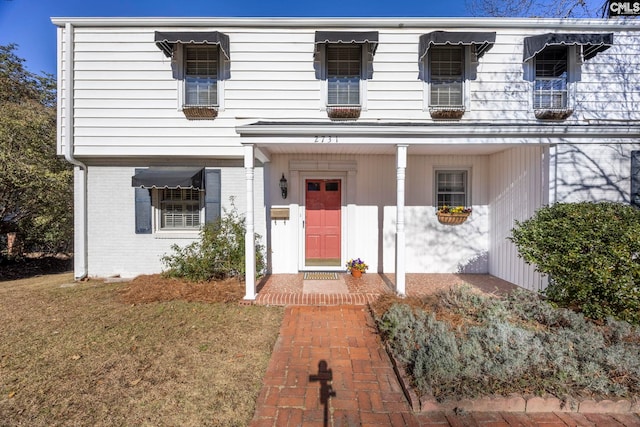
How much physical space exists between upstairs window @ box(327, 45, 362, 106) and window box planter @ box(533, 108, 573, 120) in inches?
147

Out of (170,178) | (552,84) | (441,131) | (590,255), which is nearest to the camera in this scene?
(590,255)

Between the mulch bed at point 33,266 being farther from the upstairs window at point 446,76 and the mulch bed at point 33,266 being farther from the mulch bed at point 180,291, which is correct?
the upstairs window at point 446,76

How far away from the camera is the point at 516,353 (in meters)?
2.77

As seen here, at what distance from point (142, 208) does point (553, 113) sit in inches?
348

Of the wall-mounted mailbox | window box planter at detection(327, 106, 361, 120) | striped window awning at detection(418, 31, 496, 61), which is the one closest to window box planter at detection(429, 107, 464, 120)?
striped window awning at detection(418, 31, 496, 61)

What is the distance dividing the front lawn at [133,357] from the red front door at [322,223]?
1998mm

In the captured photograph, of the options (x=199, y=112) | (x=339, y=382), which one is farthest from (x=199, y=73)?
(x=339, y=382)

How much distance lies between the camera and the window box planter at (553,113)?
609 centimetres

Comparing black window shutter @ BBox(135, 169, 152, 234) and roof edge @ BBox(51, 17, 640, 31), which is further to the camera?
black window shutter @ BBox(135, 169, 152, 234)

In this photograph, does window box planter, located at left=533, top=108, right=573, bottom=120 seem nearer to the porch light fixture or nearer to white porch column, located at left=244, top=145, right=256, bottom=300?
the porch light fixture

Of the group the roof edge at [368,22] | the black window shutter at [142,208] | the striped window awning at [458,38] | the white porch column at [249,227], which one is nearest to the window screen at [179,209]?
the black window shutter at [142,208]

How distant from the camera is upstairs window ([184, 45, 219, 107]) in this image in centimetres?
630

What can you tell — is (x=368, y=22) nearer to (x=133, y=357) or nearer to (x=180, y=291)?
(x=180, y=291)

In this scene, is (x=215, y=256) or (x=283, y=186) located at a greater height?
(x=283, y=186)
